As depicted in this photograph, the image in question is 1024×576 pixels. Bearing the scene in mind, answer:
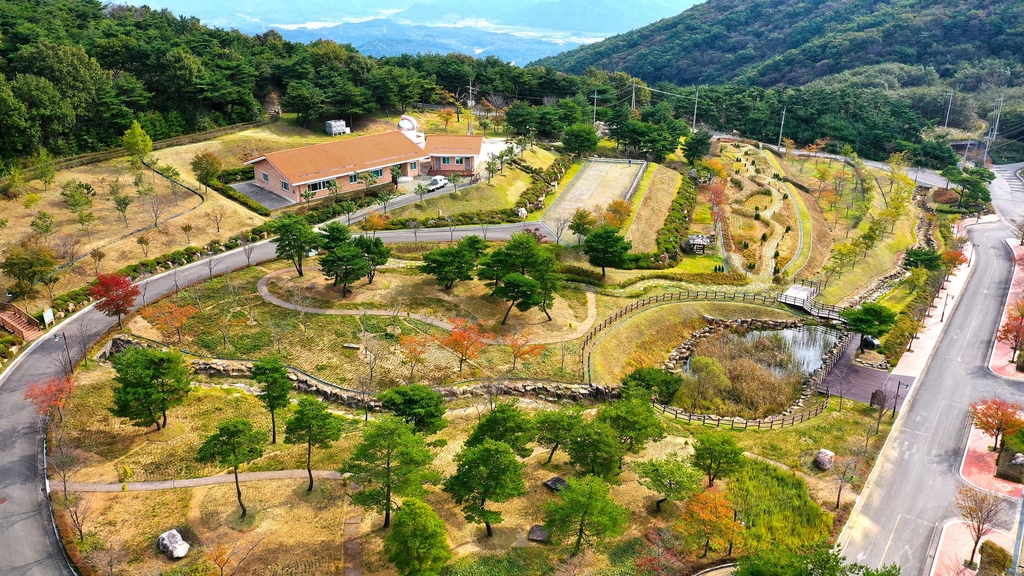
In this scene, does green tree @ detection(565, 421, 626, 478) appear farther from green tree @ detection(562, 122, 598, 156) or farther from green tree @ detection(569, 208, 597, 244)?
green tree @ detection(562, 122, 598, 156)

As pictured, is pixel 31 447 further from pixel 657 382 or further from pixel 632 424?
pixel 657 382

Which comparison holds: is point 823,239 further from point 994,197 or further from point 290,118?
point 290,118

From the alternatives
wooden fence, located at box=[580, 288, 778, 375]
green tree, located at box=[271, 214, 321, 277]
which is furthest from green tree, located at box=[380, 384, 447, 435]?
green tree, located at box=[271, 214, 321, 277]

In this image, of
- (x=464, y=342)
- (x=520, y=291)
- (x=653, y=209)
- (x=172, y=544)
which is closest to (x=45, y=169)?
(x=464, y=342)

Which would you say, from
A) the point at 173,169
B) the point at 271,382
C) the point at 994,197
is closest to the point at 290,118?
the point at 173,169

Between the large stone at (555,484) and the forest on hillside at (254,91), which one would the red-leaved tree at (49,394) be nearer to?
the large stone at (555,484)
